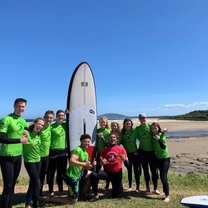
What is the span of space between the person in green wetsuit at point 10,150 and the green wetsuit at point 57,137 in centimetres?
149

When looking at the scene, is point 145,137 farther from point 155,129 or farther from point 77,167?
point 77,167

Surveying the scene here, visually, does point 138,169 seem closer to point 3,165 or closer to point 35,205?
point 35,205

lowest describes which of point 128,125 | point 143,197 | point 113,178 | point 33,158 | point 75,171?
point 143,197

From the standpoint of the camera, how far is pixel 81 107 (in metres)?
7.77

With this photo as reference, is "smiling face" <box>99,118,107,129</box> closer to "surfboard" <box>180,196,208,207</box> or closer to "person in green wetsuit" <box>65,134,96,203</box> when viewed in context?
"person in green wetsuit" <box>65,134,96,203</box>

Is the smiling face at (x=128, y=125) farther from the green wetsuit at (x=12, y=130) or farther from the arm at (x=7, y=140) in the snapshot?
the arm at (x=7, y=140)

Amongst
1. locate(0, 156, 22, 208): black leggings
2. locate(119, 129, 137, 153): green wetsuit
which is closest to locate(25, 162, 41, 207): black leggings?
locate(0, 156, 22, 208): black leggings

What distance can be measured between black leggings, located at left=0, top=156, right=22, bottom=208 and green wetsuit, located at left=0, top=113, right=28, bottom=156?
0.09 m

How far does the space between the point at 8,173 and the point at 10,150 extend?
1.18ft

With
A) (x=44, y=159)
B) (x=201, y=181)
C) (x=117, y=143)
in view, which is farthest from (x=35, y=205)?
(x=201, y=181)

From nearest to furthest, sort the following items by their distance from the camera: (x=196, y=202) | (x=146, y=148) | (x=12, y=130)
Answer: (x=12, y=130) < (x=196, y=202) < (x=146, y=148)

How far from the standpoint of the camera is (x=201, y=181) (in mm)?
8430

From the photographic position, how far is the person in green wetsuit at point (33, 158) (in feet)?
17.7

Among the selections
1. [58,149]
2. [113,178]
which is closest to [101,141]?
[113,178]
